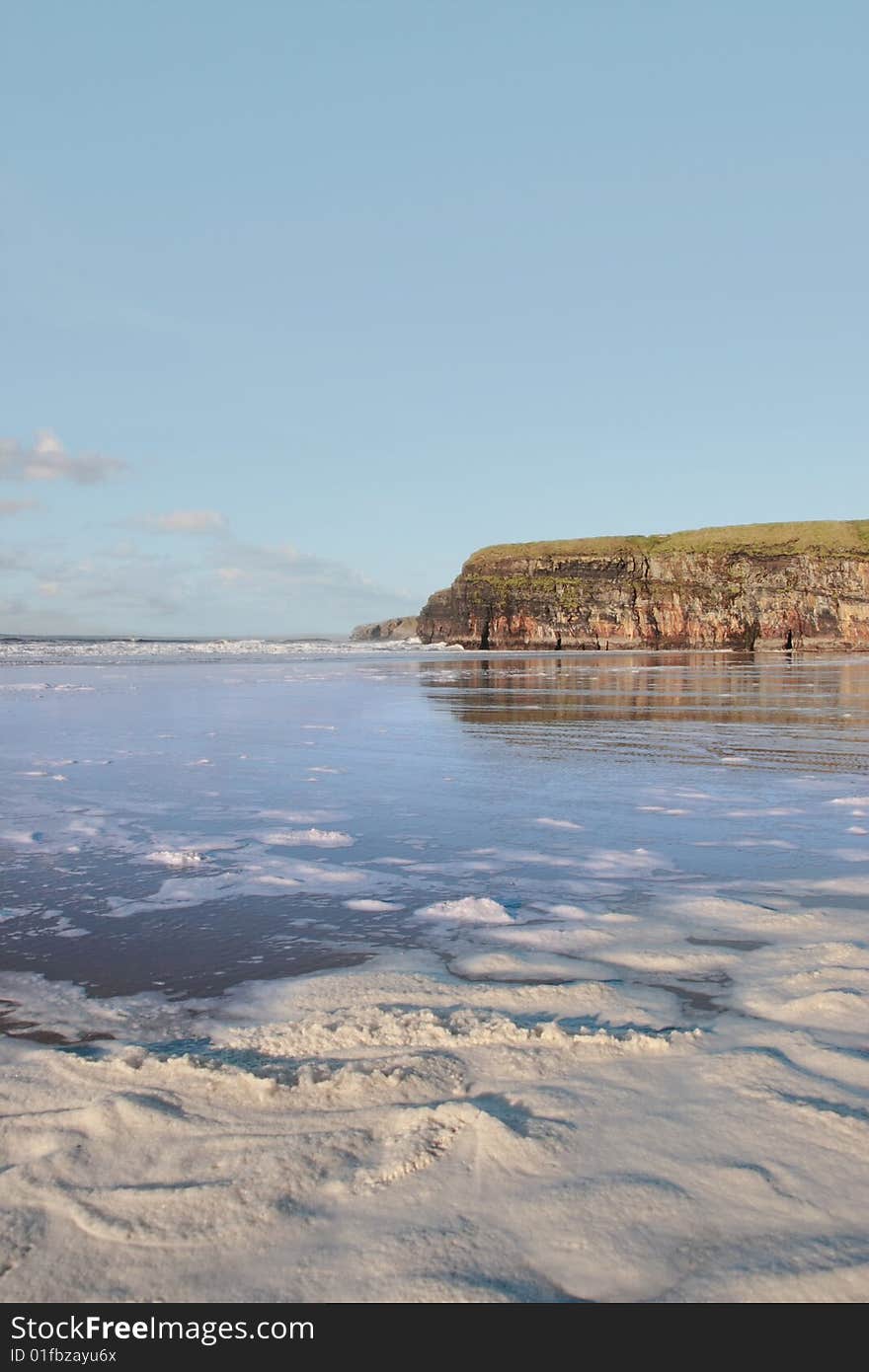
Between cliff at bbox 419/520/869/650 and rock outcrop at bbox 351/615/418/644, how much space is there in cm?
4887

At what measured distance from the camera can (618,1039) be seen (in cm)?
325

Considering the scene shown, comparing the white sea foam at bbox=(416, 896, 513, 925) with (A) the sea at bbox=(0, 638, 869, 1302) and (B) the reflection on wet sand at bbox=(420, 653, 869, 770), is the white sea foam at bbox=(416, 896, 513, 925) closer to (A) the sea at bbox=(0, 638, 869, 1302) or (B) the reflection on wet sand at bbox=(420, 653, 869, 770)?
(A) the sea at bbox=(0, 638, 869, 1302)

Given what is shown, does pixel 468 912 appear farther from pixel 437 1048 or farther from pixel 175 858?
pixel 175 858

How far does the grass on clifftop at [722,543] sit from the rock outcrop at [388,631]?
1767 inches

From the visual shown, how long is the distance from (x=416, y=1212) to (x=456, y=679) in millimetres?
29127

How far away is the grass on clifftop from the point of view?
77.6 meters

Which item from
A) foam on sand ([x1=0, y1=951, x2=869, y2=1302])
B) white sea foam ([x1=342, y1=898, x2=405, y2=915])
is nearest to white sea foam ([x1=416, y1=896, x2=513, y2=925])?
white sea foam ([x1=342, y1=898, x2=405, y2=915])

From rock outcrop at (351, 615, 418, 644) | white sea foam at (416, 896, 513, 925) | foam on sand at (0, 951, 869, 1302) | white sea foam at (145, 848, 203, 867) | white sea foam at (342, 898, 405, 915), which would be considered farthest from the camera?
rock outcrop at (351, 615, 418, 644)

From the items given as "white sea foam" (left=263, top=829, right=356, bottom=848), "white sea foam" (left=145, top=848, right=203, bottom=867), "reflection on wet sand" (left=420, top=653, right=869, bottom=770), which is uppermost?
"reflection on wet sand" (left=420, top=653, right=869, bottom=770)

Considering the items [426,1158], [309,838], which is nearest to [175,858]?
[309,838]

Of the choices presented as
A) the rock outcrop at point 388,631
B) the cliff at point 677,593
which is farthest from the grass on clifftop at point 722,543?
the rock outcrop at point 388,631

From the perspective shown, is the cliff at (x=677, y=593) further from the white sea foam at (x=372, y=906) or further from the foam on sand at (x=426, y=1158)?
the foam on sand at (x=426, y=1158)

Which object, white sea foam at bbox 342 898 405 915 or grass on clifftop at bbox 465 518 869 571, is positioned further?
grass on clifftop at bbox 465 518 869 571
